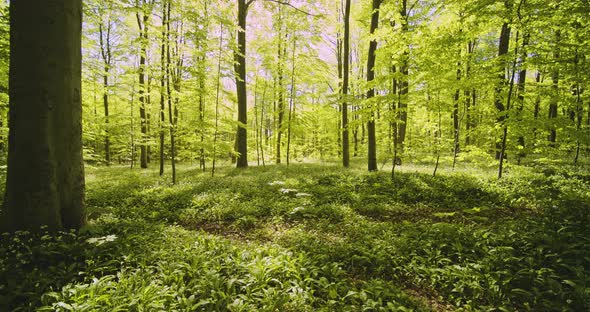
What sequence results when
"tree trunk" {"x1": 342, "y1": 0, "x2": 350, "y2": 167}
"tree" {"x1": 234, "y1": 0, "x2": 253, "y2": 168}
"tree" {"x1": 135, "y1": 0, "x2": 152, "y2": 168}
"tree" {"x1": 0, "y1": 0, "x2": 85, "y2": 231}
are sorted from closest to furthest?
"tree" {"x1": 0, "y1": 0, "x2": 85, "y2": 231}, "tree" {"x1": 135, "y1": 0, "x2": 152, "y2": 168}, "tree trunk" {"x1": 342, "y1": 0, "x2": 350, "y2": 167}, "tree" {"x1": 234, "y1": 0, "x2": 253, "y2": 168}

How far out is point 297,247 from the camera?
18.0 ft

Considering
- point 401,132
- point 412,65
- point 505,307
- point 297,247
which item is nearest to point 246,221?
point 297,247

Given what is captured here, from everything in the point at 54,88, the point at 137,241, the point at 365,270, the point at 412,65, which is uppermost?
the point at 412,65

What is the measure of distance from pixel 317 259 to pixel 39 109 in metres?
5.67

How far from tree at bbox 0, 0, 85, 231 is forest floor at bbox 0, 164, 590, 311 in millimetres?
598

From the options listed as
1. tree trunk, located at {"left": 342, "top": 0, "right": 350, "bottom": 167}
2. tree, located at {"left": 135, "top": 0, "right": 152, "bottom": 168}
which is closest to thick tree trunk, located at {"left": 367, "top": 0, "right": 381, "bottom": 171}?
tree trunk, located at {"left": 342, "top": 0, "right": 350, "bottom": 167}

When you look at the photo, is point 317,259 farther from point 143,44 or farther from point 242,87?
point 242,87

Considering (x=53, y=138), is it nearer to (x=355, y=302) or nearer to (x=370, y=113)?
(x=355, y=302)

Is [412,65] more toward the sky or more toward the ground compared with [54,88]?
more toward the sky

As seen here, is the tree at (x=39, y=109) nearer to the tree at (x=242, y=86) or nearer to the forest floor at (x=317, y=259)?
the forest floor at (x=317, y=259)

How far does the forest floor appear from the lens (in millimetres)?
3512

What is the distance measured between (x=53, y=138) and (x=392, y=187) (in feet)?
33.1

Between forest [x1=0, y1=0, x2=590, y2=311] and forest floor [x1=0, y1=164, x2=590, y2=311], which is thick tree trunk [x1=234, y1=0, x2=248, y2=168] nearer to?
forest [x1=0, y1=0, x2=590, y2=311]

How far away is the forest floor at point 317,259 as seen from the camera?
3.51 meters
